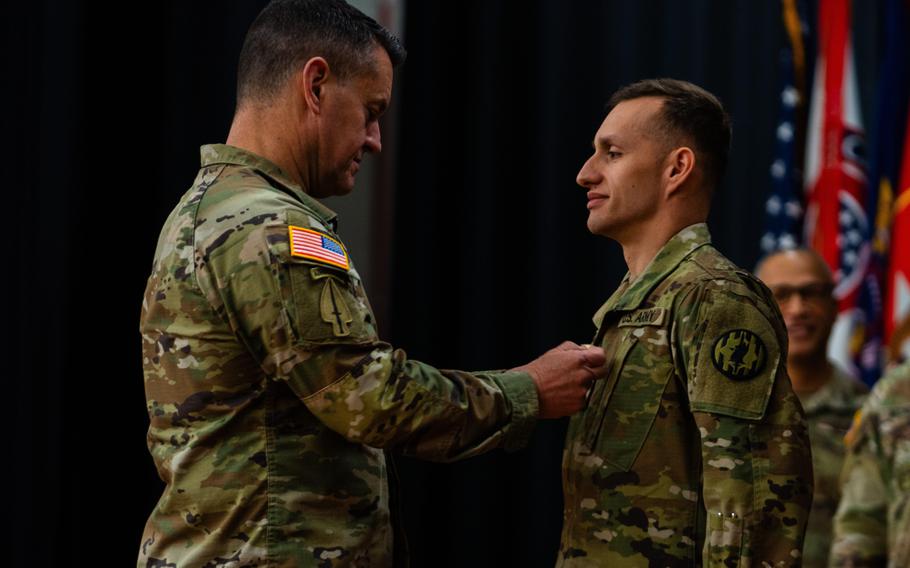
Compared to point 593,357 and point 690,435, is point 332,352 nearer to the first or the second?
point 593,357

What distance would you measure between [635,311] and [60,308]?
1.77 m

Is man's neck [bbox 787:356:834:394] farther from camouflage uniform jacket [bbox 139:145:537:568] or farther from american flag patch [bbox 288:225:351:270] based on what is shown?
american flag patch [bbox 288:225:351:270]

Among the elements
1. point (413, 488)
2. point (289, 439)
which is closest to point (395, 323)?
point (413, 488)

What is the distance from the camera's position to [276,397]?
1722mm

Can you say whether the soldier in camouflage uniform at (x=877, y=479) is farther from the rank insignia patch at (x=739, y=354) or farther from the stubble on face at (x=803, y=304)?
the rank insignia patch at (x=739, y=354)

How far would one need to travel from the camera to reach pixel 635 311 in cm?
193

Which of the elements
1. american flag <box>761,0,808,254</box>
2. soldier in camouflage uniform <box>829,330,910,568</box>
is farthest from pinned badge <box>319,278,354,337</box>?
american flag <box>761,0,808,254</box>

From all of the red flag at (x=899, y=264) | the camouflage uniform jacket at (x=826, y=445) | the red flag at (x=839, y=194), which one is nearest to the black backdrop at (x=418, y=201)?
the red flag at (x=839, y=194)

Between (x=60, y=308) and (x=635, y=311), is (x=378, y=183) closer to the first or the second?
(x=60, y=308)

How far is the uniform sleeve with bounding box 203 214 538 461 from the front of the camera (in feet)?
5.42

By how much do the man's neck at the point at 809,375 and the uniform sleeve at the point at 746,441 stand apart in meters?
1.67

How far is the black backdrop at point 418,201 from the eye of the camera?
3.11m

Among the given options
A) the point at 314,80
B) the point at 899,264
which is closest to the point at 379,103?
the point at 314,80

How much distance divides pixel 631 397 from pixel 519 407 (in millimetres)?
196
